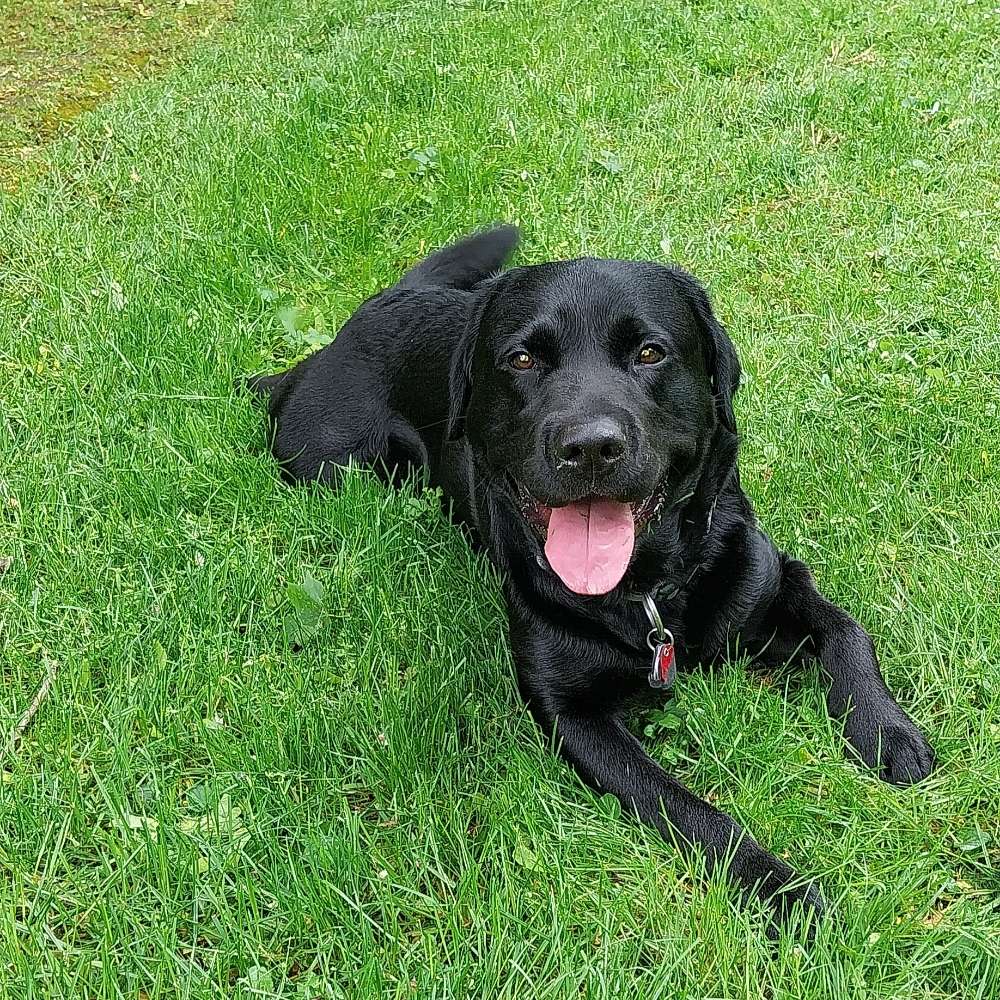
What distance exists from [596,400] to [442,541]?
108cm

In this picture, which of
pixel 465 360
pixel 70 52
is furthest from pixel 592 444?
pixel 70 52

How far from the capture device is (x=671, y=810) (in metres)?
2.38

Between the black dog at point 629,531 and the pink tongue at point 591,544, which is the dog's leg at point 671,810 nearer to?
the black dog at point 629,531

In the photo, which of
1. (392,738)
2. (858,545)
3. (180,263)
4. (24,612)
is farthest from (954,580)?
(180,263)

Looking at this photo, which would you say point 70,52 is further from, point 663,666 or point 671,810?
point 671,810

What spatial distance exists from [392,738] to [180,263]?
2694 millimetres

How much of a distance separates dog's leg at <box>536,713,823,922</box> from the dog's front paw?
429 millimetres

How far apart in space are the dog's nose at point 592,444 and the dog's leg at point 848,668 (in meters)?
0.84

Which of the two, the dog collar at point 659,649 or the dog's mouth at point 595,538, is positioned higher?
the dog's mouth at point 595,538

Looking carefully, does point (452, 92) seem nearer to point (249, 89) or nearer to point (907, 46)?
point (249, 89)

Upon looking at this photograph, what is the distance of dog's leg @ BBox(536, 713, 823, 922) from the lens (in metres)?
2.20

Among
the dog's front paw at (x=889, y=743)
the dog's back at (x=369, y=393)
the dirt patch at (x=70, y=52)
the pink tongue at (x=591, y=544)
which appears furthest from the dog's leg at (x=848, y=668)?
the dirt patch at (x=70, y=52)

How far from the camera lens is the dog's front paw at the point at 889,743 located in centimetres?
252

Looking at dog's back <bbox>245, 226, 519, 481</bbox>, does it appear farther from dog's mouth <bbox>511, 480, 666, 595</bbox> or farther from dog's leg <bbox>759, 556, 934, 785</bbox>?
dog's leg <bbox>759, 556, 934, 785</bbox>
